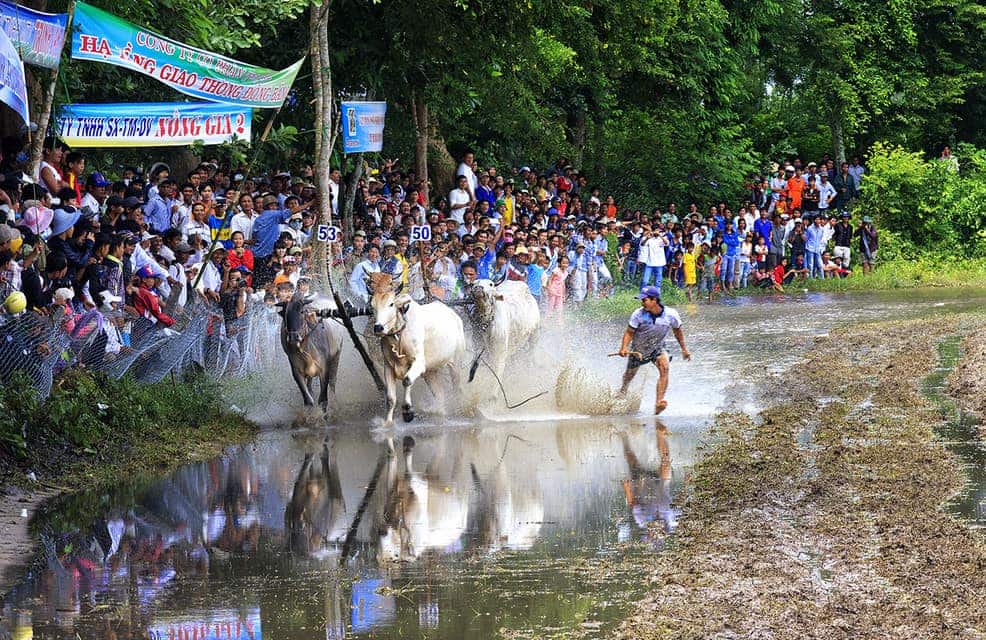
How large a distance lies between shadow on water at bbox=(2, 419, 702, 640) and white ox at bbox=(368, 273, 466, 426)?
4.51ft

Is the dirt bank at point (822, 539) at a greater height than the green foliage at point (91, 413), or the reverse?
the green foliage at point (91, 413)

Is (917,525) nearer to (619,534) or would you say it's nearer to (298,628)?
(619,534)

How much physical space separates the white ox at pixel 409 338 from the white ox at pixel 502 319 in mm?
423

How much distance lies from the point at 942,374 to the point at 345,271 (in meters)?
7.69

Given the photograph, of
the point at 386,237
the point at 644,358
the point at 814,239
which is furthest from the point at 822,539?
the point at 814,239

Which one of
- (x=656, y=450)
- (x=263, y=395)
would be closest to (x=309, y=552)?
(x=656, y=450)

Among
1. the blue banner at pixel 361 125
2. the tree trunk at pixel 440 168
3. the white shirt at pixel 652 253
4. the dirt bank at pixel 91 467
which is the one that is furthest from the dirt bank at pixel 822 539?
the tree trunk at pixel 440 168

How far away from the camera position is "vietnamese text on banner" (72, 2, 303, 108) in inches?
574

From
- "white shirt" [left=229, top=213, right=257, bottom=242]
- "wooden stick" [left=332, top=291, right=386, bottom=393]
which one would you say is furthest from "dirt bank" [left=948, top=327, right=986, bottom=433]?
"white shirt" [left=229, top=213, right=257, bottom=242]

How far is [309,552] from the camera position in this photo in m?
9.85

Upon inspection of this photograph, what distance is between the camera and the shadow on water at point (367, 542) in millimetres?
8180

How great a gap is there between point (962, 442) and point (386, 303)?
19.6 ft

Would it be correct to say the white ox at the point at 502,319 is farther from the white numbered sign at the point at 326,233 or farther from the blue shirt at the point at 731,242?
the blue shirt at the point at 731,242

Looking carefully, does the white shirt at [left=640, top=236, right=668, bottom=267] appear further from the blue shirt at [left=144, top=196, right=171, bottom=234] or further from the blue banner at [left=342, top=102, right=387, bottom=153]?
the blue shirt at [left=144, top=196, right=171, bottom=234]
